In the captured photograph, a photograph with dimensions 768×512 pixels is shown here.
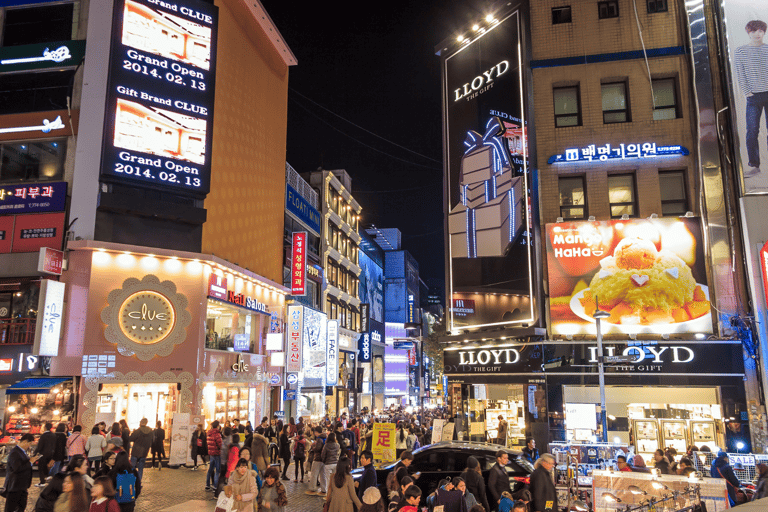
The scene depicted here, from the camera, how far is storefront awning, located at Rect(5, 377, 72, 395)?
71.8 ft

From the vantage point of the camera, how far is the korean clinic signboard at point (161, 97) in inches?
985

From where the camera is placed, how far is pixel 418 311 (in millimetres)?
97938

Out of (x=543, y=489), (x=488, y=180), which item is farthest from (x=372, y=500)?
(x=488, y=180)

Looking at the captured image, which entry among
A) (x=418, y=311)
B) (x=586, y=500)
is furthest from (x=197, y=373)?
(x=418, y=311)

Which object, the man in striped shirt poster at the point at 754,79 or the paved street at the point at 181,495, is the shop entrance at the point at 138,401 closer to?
the paved street at the point at 181,495

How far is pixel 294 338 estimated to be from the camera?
35.8 meters

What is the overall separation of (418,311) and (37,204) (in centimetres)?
7706

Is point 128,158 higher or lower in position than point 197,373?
higher

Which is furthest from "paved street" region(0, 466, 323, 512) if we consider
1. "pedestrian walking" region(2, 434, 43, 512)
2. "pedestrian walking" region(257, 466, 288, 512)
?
"pedestrian walking" region(257, 466, 288, 512)

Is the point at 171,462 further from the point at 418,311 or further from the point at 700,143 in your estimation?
the point at 418,311

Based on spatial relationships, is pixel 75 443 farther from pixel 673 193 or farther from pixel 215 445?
pixel 673 193

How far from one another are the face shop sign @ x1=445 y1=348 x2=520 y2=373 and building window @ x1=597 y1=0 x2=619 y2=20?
569 inches

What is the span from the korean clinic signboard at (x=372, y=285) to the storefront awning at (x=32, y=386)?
41.6m

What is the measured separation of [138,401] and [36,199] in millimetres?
9569
